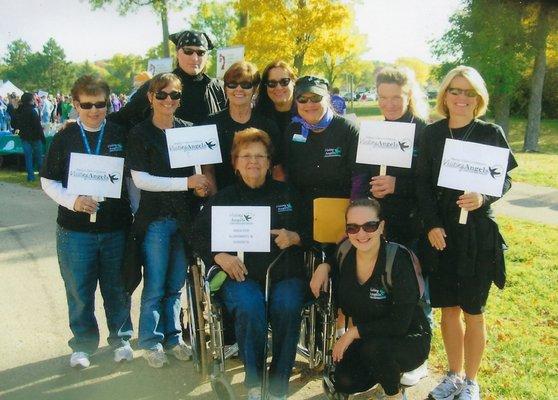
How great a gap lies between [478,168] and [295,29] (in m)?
14.2

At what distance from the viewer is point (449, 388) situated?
3.51m

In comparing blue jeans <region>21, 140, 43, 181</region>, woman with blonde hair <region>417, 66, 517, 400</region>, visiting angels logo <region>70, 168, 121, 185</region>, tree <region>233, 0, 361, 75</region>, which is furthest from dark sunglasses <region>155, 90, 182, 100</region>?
tree <region>233, 0, 361, 75</region>

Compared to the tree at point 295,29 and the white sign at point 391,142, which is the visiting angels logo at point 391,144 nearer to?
the white sign at point 391,142

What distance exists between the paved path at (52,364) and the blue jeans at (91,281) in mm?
221

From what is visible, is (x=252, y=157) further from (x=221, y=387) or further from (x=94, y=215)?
(x=221, y=387)

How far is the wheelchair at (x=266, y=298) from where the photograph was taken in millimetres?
3344

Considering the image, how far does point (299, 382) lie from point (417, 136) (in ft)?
6.21

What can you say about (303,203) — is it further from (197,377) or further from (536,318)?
(536,318)

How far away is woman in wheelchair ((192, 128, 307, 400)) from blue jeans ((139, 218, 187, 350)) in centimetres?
34

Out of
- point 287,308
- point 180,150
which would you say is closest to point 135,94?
point 180,150

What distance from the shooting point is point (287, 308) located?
3.34 metres

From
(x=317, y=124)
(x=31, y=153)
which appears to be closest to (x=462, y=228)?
(x=317, y=124)

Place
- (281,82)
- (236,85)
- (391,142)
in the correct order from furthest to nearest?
(281,82)
(236,85)
(391,142)

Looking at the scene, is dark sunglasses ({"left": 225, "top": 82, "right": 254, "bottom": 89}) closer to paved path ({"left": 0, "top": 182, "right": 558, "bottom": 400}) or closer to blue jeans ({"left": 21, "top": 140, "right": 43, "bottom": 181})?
paved path ({"left": 0, "top": 182, "right": 558, "bottom": 400})
